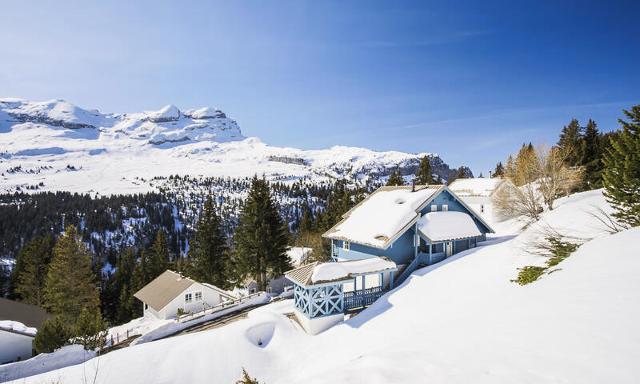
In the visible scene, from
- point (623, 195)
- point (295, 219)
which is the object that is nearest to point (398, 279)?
point (623, 195)

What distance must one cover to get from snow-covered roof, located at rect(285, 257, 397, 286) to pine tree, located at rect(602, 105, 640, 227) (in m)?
13.4

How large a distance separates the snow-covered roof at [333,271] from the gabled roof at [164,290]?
21.4 m

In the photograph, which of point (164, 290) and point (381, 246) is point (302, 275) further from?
point (164, 290)

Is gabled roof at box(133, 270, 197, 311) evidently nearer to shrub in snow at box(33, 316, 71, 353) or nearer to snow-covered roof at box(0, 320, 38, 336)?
snow-covered roof at box(0, 320, 38, 336)

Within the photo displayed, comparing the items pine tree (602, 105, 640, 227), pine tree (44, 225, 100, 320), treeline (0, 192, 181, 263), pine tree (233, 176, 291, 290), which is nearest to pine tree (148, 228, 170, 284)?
pine tree (44, 225, 100, 320)

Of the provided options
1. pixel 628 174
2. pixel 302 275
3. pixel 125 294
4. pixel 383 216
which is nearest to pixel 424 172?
pixel 383 216

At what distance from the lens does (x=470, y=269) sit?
20.8 m

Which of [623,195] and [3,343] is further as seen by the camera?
[3,343]

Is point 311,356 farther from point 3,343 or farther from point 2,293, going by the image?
point 2,293

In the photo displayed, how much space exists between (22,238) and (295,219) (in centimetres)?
11461

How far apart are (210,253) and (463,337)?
38218 millimetres

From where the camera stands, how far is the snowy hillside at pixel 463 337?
6.12 metres

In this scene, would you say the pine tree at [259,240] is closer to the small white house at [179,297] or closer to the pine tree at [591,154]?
Answer: the small white house at [179,297]

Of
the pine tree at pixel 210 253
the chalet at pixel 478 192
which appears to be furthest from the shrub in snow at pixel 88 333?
the chalet at pixel 478 192
